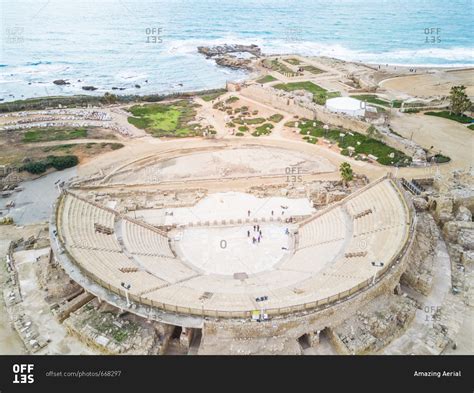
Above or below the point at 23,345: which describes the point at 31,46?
above

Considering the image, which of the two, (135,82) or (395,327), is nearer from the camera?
(395,327)

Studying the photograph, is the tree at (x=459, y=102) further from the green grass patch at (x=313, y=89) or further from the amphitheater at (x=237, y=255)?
the amphitheater at (x=237, y=255)

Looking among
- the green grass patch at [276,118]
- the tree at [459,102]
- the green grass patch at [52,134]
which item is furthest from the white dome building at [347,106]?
the green grass patch at [52,134]

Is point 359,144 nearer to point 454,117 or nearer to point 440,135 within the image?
point 440,135

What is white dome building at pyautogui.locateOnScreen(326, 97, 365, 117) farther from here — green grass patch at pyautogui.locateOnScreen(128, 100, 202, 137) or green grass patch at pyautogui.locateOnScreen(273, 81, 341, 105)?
green grass patch at pyautogui.locateOnScreen(128, 100, 202, 137)

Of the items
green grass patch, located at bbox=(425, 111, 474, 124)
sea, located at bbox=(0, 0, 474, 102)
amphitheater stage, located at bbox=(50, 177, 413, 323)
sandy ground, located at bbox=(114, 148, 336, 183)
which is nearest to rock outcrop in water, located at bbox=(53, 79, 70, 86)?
sea, located at bbox=(0, 0, 474, 102)
